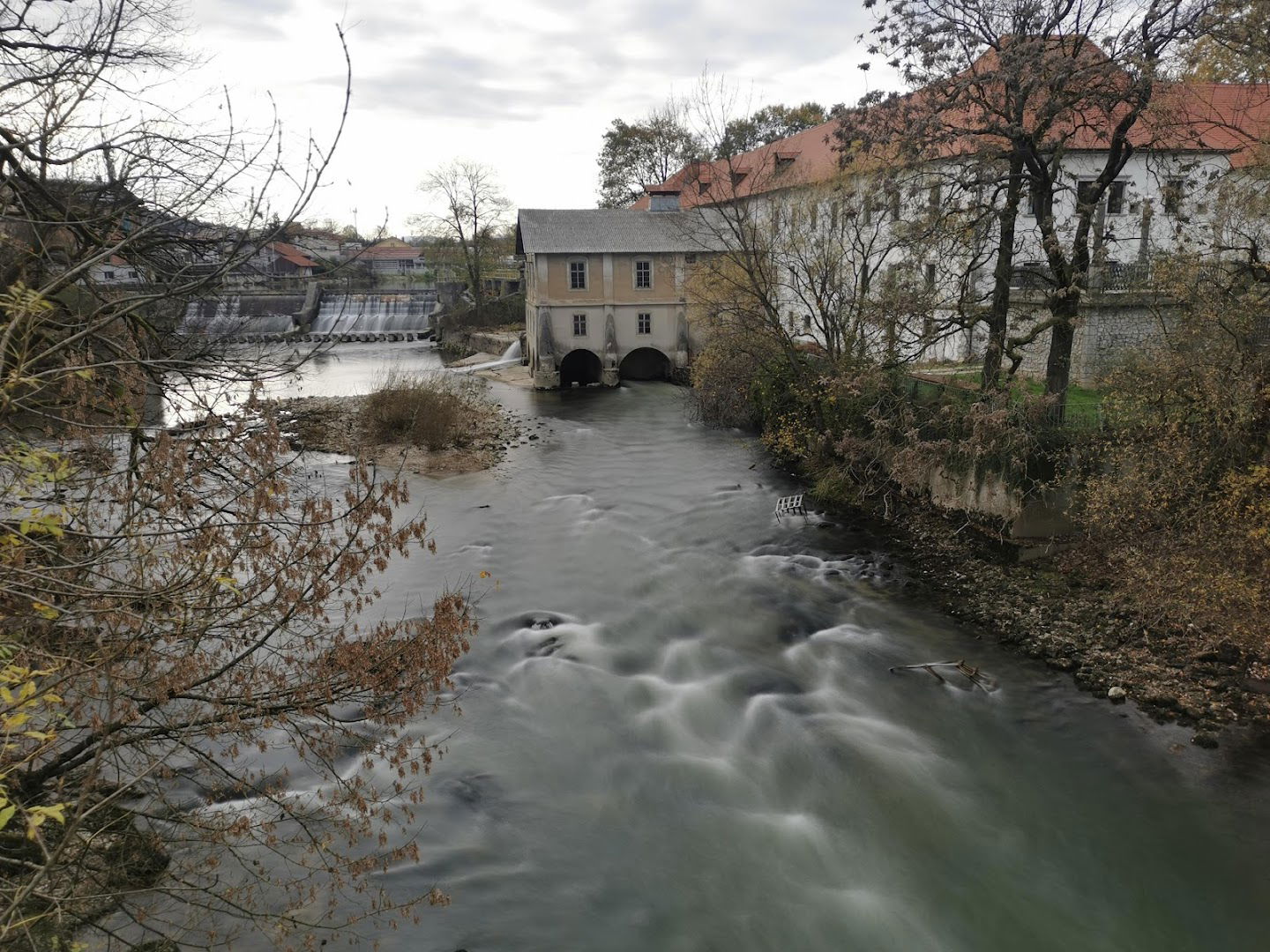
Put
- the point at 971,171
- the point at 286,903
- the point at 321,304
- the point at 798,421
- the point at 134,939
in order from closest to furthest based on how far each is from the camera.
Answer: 1. the point at 134,939
2. the point at 286,903
3. the point at 971,171
4. the point at 798,421
5. the point at 321,304

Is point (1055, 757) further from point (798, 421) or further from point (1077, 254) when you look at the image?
point (798, 421)

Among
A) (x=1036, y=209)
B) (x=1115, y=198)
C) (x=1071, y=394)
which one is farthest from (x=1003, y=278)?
(x=1071, y=394)

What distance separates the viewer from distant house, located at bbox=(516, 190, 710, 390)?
34.1 meters

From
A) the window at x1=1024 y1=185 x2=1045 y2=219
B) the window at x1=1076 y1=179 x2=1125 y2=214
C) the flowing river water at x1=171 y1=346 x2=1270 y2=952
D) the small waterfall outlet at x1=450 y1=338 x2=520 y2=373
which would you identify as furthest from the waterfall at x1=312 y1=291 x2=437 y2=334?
the window at x1=1024 y1=185 x2=1045 y2=219

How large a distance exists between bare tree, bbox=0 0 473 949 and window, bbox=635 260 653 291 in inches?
1051

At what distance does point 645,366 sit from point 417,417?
52.1ft

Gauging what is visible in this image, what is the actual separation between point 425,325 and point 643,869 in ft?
163

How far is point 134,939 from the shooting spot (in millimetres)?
6141

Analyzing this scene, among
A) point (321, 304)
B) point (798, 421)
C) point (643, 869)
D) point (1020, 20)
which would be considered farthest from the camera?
point (321, 304)

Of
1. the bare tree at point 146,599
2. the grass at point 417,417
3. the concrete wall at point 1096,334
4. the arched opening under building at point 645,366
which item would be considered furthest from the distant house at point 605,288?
the bare tree at point 146,599

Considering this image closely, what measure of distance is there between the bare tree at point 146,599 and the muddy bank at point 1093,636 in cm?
774

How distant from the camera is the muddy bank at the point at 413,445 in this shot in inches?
841

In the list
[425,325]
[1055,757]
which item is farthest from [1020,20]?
[425,325]

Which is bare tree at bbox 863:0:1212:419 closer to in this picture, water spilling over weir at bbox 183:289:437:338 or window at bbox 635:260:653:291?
window at bbox 635:260:653:291
